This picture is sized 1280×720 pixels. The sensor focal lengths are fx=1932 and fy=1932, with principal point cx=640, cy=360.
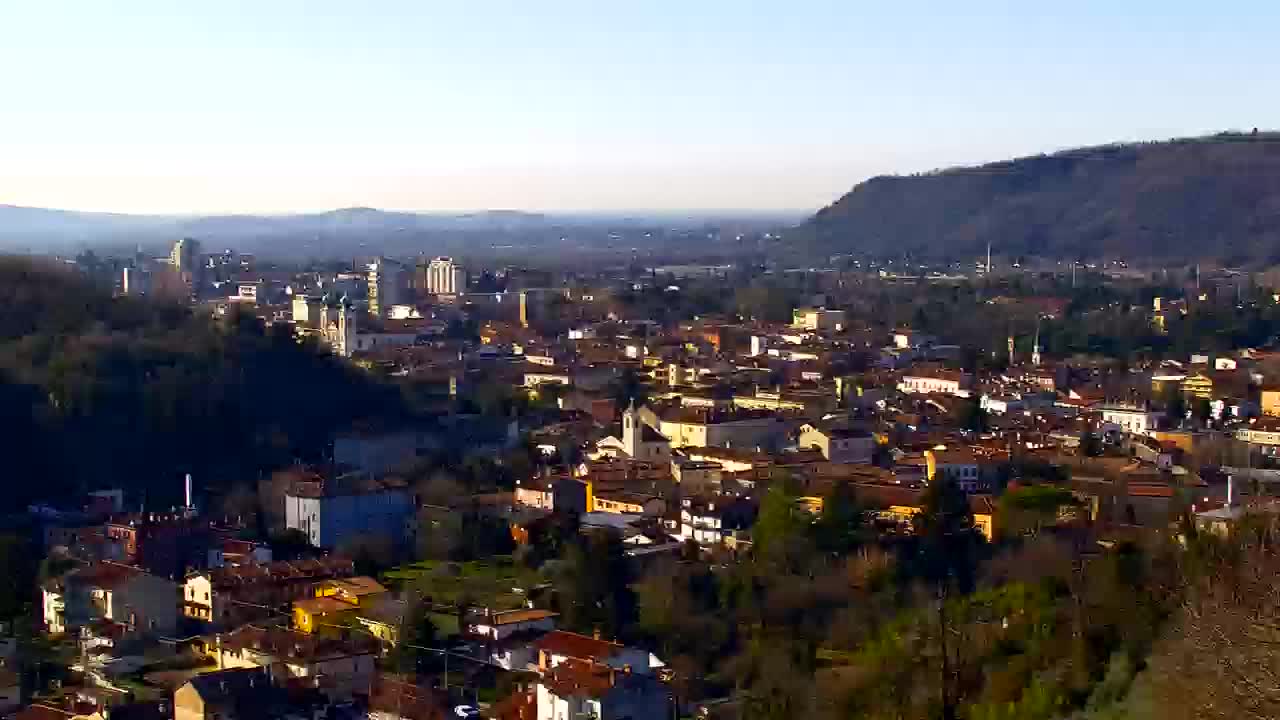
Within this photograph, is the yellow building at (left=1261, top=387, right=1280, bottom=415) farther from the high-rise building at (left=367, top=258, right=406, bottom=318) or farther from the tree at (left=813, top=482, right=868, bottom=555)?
the high-rise building at (left=367, top=258, right=406, bottom=318)

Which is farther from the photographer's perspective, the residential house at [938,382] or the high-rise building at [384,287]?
the high-rise building at [384,287]

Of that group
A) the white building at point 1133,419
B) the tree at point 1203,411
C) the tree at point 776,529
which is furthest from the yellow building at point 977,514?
the tree at point 1203,411

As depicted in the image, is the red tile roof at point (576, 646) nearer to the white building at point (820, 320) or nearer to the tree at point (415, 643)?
the tree at point (415, 643)

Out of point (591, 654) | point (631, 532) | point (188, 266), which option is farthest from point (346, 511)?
point (188, 266)

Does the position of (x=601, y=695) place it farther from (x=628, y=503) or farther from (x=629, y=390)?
(x=629, y=390)

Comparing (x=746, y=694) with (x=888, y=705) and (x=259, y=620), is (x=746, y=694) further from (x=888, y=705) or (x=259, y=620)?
(x=259, y=620)

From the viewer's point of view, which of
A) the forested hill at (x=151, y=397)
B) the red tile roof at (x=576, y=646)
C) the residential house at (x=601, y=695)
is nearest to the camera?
the residential house at (x=601, y=695)

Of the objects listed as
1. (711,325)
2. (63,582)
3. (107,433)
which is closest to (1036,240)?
(711,325)
